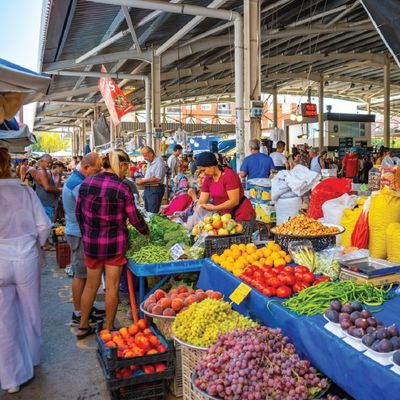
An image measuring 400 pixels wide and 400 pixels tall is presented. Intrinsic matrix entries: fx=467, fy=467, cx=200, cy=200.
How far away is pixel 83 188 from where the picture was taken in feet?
13.5

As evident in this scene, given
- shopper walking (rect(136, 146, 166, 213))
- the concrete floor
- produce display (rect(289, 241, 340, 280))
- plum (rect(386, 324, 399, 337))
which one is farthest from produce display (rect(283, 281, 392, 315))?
shopper walking (rect(136, 146, 166, 213))

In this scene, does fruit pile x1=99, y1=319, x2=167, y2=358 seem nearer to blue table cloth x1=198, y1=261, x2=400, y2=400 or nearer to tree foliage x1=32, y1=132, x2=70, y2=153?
→ blue table cloth x1=198, y1=261, x2=400, y2=400

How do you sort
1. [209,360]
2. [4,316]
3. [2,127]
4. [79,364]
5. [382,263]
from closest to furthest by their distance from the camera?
[209,360], [382,263], [4,316], [79,364], [2,127]

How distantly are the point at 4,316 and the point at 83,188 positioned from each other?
123 centimetres

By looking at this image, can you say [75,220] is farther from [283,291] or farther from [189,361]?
[283,291]

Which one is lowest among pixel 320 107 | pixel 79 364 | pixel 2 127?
pixel 79 364

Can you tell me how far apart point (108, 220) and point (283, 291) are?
5.76 feet

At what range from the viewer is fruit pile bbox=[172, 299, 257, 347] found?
115 inches

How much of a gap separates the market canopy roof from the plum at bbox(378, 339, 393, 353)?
8.62 feet

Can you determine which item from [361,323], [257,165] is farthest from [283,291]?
[257,165]

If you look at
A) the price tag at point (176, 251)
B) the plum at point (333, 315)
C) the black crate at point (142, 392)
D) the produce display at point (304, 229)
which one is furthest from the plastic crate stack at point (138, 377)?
the produce display at point (304, 229)

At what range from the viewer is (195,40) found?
561 inches

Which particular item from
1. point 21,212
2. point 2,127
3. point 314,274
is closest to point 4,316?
point 21,212

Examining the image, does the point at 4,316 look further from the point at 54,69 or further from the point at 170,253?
the point at 54,69
